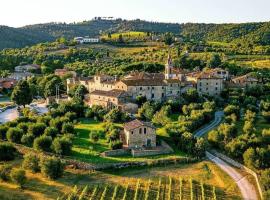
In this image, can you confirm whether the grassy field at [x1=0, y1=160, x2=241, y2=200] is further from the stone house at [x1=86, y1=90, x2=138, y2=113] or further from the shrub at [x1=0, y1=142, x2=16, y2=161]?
the stone house at [x1=86, y1=90, x2=138, y2=113]

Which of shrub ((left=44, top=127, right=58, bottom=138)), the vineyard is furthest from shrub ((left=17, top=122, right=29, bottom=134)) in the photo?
the vineyard

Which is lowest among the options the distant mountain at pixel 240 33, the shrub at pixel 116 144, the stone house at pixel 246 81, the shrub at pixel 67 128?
the shrub at pixel 116 144

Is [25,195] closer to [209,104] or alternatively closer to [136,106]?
[136,106]

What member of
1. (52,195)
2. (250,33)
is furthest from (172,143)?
(250,33)

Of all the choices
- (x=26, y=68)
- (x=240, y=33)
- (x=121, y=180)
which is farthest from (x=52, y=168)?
(x=240, y=33)

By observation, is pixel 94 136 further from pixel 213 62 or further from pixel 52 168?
pixel 213 62

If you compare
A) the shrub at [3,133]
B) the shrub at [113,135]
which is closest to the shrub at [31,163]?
the shrub at [113,135]

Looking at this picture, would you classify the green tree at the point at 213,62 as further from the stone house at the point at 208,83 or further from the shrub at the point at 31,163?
the shrub at the point at 31,163
